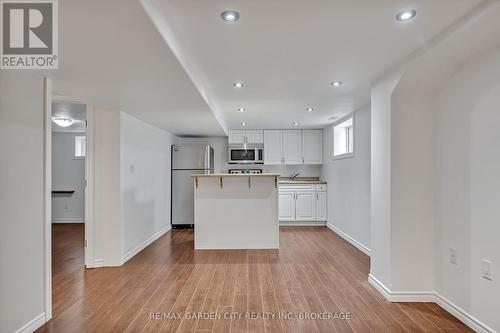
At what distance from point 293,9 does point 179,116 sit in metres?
2.98

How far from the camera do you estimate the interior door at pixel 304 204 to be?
634cm

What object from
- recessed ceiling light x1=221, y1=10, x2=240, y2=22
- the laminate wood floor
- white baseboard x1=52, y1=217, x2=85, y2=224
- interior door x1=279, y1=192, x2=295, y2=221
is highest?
recessed ceiling light x1=221, y1=10, x2=240, y2=22

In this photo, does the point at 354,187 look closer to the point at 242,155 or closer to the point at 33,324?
the point at 242,155

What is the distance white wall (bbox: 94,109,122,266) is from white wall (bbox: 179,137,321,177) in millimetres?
3136

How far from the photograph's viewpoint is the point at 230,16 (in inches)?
70.9

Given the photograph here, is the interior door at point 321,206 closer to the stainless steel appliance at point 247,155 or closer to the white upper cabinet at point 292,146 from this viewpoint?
the white upper cabinet at point 292,146

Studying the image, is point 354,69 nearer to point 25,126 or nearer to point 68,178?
point 25,126

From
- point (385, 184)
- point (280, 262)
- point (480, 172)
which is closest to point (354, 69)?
point (385, 184)

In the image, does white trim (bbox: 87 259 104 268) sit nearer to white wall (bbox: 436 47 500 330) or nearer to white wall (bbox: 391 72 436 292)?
white wall (bbox: 391 72 436 292)

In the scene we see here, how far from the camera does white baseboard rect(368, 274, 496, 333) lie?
2.21m

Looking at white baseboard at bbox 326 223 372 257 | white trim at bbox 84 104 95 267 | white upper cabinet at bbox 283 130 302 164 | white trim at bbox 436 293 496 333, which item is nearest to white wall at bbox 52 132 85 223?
white trim at bbox 84 104 95 267

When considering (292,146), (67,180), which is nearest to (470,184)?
(292,146)

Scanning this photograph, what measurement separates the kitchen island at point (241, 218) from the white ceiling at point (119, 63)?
1451mm

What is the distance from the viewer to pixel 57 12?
1550mm
